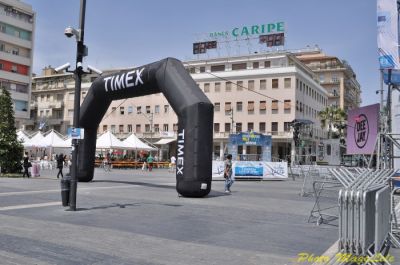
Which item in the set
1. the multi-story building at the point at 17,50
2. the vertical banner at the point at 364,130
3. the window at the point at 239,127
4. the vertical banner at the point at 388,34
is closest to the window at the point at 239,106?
the window at the point at 239,127

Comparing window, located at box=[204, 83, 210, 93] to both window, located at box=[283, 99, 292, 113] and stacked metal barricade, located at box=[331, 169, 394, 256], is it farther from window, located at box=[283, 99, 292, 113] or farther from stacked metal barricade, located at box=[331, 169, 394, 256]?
stacked metal barricade, located at box=[331, 169, 394, 256]

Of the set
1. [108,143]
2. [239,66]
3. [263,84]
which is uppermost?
[239,66]

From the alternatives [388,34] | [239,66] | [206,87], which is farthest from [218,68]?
[388,34]

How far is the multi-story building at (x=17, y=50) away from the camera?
203ft

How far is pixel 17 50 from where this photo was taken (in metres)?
64.4

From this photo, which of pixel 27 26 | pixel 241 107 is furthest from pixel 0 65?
pixel 241 107

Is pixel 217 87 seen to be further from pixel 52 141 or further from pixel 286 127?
pixel 52 141

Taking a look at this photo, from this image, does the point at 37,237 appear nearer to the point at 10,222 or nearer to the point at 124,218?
the point at 10,222

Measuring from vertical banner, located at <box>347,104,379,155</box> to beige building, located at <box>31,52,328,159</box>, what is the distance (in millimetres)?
46271

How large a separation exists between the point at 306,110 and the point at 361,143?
2330 inches

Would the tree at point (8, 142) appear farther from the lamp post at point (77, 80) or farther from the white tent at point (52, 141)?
the lamp post at point (77, 80)

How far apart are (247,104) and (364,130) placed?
55609 mm

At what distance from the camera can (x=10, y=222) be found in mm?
9312

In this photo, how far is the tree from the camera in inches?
1017
